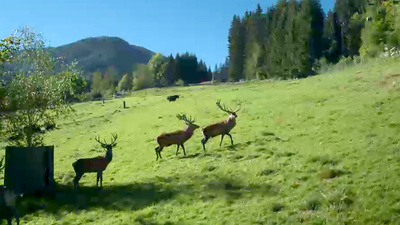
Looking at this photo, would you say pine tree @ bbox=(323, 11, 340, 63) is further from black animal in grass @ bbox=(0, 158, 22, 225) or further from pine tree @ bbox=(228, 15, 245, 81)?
black animal in grass @ bbox=(0, 158, 22, 225)

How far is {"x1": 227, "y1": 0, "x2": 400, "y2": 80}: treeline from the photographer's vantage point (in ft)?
236

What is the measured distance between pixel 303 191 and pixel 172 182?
5859 millimetres

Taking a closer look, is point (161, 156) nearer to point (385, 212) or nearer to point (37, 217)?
point (37, 217)

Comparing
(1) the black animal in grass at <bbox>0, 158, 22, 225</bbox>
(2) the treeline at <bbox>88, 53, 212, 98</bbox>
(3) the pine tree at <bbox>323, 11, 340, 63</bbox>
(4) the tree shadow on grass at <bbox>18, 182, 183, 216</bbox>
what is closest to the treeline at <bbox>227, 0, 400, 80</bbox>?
(3) the pine tree at <bbox>323, 11, 340, 63</bbox>

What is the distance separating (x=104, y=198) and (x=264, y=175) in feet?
20.5

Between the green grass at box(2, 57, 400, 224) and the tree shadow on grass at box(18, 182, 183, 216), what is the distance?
50 millimetres

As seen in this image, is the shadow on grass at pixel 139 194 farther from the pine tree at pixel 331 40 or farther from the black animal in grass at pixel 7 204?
the pine tree at pixel 331 40

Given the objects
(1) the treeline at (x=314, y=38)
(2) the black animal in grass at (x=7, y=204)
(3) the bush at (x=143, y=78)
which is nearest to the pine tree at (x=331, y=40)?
(1) the treeline at (x=314, y=38)

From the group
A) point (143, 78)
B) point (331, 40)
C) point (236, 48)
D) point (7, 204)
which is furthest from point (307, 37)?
point (143, 78)

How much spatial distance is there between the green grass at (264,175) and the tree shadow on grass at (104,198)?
0.05 meters

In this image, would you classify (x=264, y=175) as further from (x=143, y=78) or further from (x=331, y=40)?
(x=143, y=78)

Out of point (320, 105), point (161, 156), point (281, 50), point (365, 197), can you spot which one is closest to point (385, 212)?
point (365, 197)

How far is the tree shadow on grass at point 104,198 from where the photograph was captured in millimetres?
15680

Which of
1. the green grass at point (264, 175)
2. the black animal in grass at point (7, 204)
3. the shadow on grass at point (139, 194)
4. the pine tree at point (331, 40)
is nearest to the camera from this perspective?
the green grass at point (264, 175)
